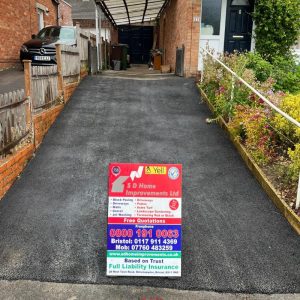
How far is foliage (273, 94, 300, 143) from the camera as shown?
5805 mm

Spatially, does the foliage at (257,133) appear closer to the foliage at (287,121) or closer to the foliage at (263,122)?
the foliage at (263,122)

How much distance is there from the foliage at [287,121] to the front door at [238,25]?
21.4 ft

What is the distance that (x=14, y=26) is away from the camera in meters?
16.6

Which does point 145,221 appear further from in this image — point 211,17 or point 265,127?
point 211,17

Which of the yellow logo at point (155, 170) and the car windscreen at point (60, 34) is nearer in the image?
the yellow logo at point (155, 170)

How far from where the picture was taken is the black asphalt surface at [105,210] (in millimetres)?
3734

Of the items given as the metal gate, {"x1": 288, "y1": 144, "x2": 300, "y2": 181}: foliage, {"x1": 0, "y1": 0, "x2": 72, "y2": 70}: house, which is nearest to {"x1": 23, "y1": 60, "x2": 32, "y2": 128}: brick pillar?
{"x1": 288, "y1": 144, "x2": 300, "y2": 181}: foliage

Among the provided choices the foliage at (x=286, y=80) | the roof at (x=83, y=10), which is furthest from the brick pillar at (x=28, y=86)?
the roof at (x=83, y=10)

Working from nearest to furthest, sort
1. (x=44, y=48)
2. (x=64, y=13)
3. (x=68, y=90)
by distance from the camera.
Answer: (x=68, y=90), (x=44, y=48), (x=64, y=13)

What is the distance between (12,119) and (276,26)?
9.01 meters

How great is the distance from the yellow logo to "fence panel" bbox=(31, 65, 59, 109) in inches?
154

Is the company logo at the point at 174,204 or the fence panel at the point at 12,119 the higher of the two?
the fence panel at the point at 12,119

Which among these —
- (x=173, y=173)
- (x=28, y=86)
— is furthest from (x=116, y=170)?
(x=28, y=86)

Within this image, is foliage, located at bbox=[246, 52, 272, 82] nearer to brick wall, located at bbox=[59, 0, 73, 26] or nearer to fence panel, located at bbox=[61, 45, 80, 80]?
fence panel, located at bbox=[61, 45, 80, 80]
